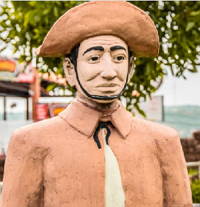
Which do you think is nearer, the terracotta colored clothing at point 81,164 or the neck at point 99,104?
the terracotta colored clothing at point 81,164

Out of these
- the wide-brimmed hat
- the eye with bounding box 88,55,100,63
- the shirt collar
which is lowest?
the shirt collar

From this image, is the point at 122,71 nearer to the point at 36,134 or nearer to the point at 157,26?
the point at 36,134

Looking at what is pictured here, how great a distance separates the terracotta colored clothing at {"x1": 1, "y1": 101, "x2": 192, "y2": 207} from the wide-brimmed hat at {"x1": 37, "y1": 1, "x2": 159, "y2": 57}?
336 millimetres

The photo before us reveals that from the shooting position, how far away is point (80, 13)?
2537 mm

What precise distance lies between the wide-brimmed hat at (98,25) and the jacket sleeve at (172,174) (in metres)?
0.57

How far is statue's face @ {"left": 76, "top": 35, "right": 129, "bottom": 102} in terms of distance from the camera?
2504 mm

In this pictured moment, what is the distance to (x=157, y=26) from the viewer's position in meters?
5.86

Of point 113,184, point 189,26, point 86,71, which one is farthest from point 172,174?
point 189,26

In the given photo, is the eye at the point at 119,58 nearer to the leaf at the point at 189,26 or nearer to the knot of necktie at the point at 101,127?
the knot of necktie at the point at 101,127

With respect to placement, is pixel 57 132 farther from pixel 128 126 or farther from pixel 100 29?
pixel 100 29

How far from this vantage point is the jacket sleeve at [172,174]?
265 centimetres

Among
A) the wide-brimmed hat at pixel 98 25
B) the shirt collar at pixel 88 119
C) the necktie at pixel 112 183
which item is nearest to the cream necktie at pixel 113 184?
the necktie at pixel 112 183

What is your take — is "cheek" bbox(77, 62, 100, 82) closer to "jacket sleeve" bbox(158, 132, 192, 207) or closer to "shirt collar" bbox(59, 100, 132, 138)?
"shirt collar" bbox(59, 100, 132, 138)

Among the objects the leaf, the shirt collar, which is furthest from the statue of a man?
the leaf
